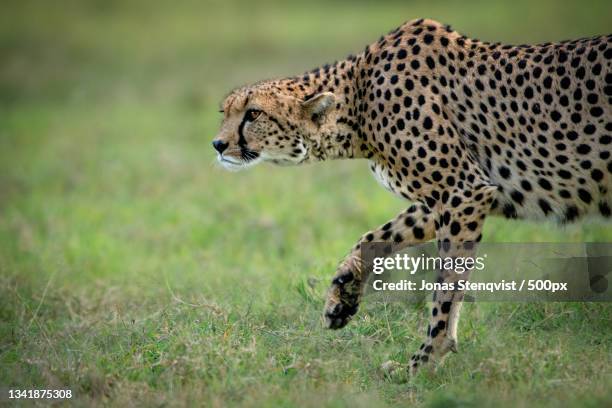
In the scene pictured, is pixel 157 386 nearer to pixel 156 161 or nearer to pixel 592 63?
pixel 592 63

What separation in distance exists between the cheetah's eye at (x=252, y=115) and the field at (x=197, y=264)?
0.52 metres

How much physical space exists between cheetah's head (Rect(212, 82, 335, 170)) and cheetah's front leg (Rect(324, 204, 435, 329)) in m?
0.62

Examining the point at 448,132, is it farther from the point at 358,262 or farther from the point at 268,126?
the point at 268,126

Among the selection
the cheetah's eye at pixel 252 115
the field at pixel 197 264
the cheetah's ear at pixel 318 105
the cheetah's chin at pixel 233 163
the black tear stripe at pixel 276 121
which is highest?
the cheetah's ear at pixel 318 105

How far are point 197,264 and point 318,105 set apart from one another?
2271mm

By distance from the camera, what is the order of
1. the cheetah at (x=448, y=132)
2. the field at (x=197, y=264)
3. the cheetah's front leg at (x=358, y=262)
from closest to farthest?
1. the field at (x=197, y=264)
2. the cheetah at (x=448, y=132)
3. the cheetah's front leg at (x=358, y=262)

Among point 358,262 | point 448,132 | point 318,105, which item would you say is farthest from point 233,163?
point 448,132

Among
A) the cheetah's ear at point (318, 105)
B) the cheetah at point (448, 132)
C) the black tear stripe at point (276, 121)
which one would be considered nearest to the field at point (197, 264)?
the cheetah at point (448, 132)

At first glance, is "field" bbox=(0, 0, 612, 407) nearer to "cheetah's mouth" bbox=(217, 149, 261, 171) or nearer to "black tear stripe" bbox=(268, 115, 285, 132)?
"cheetah's mouth" bbox=(217, 149, 261, 171)

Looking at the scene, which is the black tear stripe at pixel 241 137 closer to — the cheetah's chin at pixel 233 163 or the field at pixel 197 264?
the cheetah's chin at pixel 233 163

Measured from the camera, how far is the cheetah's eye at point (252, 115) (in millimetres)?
5133

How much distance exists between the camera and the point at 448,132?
15.8 feet

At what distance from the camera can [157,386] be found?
4426mm

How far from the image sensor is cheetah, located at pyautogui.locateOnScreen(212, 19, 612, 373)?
185 inches
